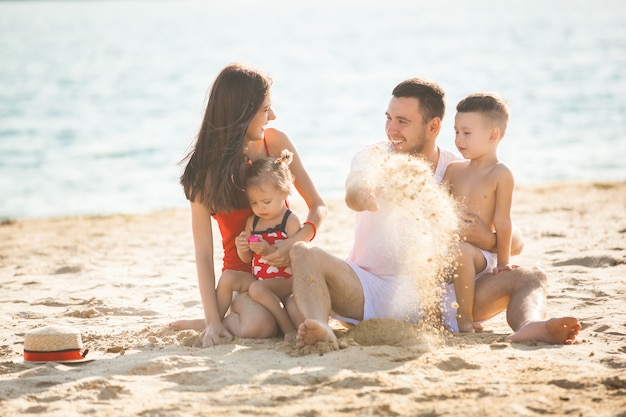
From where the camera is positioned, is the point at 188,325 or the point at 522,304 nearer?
the point at 522,304

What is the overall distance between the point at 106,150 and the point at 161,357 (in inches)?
637

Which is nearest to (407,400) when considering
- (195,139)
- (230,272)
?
(230,272)

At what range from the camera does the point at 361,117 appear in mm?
24031

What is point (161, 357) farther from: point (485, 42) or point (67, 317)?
point (485, 42)

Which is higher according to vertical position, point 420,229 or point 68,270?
point 420,229

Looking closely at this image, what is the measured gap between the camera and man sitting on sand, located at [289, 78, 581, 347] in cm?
414

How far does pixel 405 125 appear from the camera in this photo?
15.4ft

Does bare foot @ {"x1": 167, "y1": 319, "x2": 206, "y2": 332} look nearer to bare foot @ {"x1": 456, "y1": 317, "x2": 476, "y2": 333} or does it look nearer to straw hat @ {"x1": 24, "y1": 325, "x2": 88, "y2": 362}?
straw hat @ {"x1": 24, "y1": 325, "x2": 88, "y2": 362}

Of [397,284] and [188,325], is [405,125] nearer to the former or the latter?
[397,284]

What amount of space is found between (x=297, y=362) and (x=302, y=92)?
2636 centimetres

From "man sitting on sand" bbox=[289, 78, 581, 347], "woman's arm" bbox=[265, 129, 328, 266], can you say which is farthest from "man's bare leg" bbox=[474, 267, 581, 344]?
"woman's arm" bbox=[265, 129, 328, 266]

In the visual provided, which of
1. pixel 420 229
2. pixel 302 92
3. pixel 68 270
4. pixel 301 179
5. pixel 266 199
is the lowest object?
pixel 68 270

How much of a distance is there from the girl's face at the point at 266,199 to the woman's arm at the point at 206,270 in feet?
0.95

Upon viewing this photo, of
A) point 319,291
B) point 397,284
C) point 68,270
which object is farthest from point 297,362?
point 68,270
